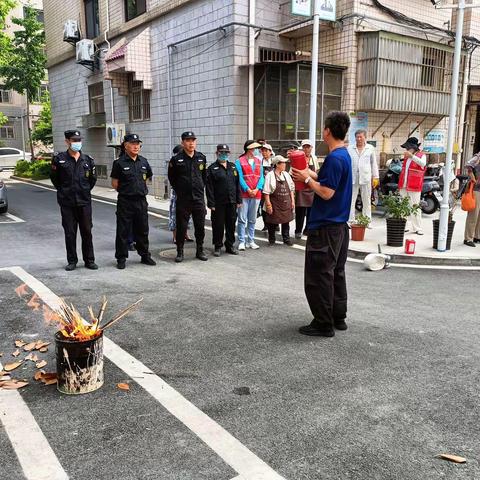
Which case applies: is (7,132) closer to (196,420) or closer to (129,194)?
(129,194)

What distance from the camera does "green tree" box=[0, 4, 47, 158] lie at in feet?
115

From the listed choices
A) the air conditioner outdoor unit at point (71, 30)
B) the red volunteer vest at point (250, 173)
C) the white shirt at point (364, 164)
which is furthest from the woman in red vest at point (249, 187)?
the air conditioner outdoor unit at point (71, 30)

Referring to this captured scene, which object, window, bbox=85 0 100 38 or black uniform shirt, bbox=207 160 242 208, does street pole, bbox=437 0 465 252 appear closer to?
black uniform shirt, bbox=207 160 242 208

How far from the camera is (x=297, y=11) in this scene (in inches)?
386

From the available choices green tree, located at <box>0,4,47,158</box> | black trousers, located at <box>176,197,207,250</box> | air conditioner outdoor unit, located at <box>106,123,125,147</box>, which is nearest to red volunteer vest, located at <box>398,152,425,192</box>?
black trousers, located at <box>176,197,207,250</box>

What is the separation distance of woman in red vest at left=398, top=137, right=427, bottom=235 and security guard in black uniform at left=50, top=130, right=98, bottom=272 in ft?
19.5

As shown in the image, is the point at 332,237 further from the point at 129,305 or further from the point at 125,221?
the point at 125,221

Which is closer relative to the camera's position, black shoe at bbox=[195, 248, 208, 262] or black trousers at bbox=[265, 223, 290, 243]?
black shoe at bbox=[195, 248, 208, 262]

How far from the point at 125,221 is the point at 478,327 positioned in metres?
4.79

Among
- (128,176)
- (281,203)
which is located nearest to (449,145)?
(281,203)

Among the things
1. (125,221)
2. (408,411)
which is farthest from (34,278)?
(408,411)

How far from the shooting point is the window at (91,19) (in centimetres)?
2009

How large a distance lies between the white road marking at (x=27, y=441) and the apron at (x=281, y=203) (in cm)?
589

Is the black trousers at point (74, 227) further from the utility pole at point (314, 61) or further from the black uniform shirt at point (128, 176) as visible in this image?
the utility pole at point (314, 61)
